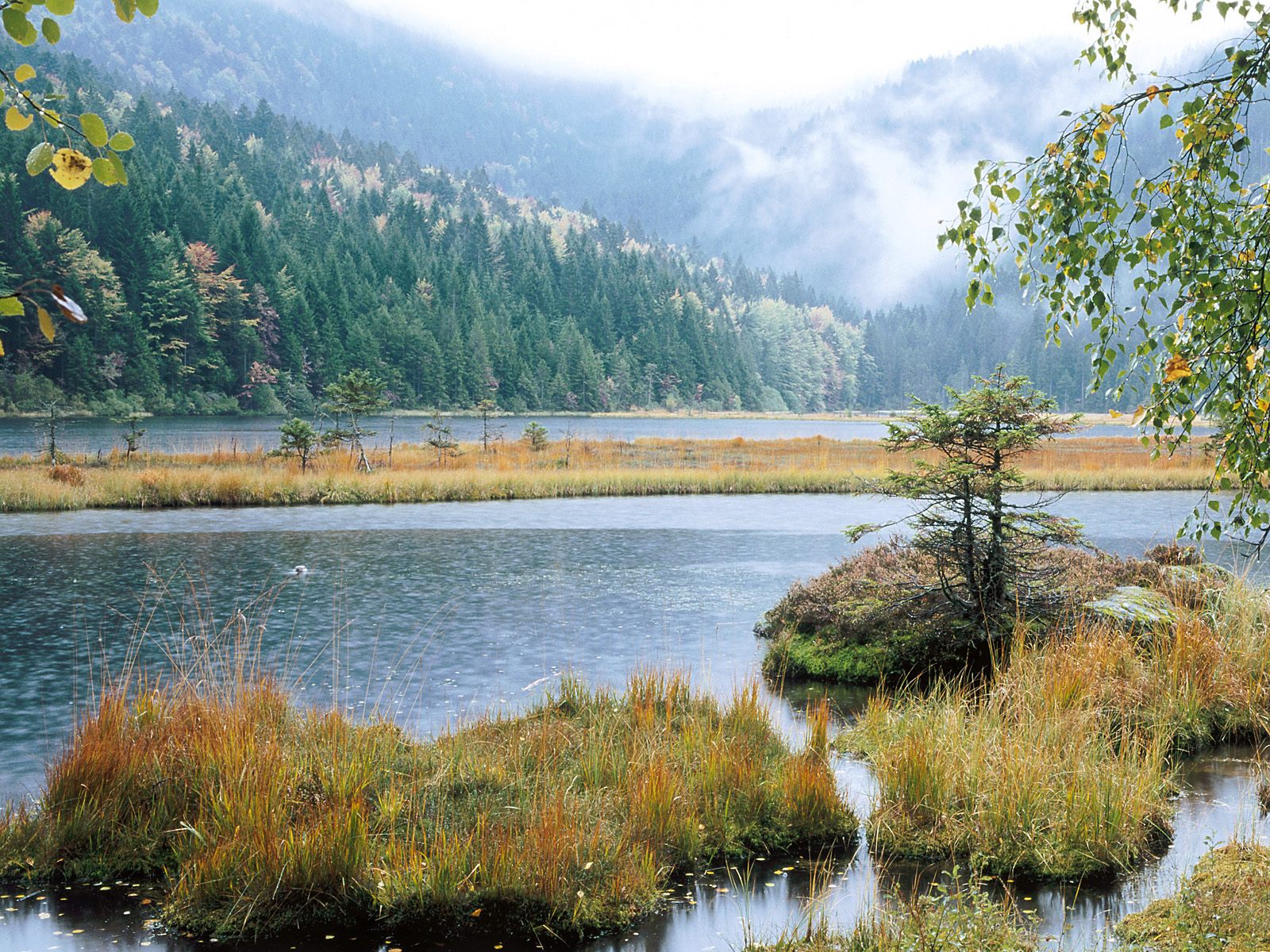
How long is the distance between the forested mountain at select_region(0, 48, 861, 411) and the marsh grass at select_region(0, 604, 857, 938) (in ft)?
232

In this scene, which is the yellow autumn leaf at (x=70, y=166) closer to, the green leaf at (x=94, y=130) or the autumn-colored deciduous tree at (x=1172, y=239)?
the green leaf at (x=94, y=130)

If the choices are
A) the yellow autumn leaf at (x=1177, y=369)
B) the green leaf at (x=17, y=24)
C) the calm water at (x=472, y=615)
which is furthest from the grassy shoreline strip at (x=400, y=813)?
the green leaf at (x=17, y=24)

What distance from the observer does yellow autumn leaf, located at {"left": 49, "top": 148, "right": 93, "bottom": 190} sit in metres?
2.48

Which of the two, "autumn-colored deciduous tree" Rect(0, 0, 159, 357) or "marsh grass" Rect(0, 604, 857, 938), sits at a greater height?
"autumn-colored deciduous tree" Rect(0, 0, 159, 357)

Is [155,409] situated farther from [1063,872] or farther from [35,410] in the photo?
[1063,872]

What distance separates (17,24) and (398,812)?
473cm

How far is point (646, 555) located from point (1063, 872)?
625 inches

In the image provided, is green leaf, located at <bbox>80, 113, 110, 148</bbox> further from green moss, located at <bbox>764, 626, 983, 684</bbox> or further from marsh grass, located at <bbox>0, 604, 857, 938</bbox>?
green moss, located at <bbox>764, 626, 983, 684</bbox>

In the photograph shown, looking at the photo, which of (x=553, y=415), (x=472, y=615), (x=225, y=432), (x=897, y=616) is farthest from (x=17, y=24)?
(x=553, y=415)

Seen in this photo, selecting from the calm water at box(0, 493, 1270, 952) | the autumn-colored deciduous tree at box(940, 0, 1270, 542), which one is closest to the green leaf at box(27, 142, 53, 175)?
the autumn-colored deciduous tree at box(940, 0, 1270, 542)

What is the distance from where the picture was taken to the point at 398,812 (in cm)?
599

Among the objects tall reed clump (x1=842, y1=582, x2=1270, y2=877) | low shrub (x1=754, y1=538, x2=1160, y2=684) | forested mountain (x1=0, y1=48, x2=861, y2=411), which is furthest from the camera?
forested mountain (x1=0, y1=48, x2=861, y2=411)

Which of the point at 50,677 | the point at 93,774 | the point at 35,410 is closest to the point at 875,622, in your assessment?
the point at 93,774

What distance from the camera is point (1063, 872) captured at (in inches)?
233
